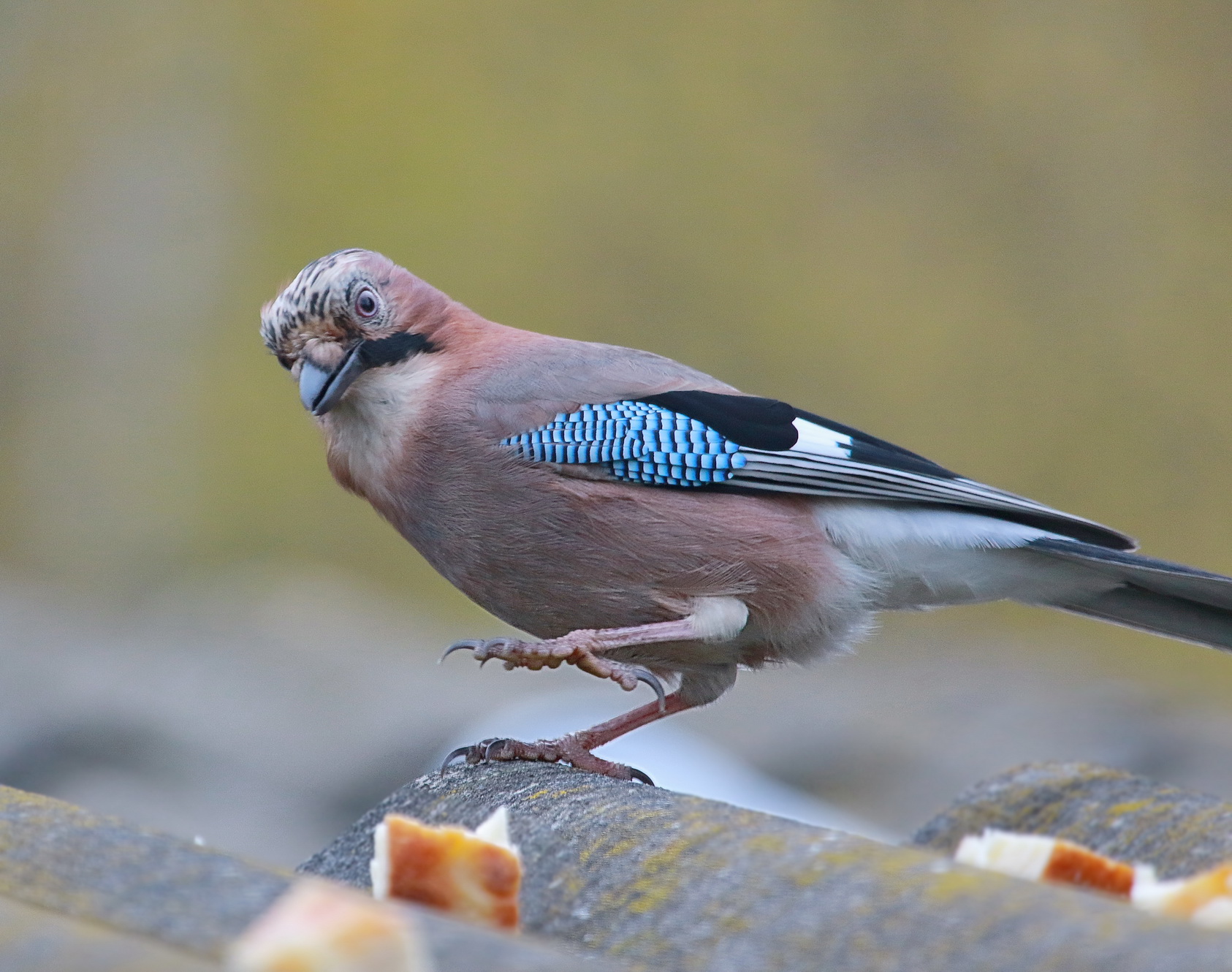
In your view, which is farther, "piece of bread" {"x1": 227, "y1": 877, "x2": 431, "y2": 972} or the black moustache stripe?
the black moustache stripe

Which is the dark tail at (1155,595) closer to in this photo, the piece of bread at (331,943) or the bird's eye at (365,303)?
the bird's eye at (365,303)

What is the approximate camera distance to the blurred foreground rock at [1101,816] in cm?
219

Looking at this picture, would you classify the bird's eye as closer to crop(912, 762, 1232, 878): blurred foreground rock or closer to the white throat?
the white throat

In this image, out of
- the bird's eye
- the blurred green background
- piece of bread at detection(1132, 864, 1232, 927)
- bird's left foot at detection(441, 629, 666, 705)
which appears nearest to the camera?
piece of bread at detection(1132, 864, 1232, 927)

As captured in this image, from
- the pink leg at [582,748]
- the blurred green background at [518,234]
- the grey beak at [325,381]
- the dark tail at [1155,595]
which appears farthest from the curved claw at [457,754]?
the blurred green background at [518,234]

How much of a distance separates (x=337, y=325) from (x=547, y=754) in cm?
94

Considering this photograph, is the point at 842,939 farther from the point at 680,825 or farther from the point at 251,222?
the point at 251,222

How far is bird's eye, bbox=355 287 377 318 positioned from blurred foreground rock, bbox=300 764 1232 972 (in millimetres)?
1266

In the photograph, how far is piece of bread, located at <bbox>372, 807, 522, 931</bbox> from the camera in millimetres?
1638

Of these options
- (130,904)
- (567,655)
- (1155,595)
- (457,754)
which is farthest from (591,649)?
(130,904)

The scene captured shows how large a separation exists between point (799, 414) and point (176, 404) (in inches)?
336

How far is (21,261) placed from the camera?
11328 millimetres

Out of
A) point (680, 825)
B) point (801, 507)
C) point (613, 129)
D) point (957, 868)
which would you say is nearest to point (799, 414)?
point (801, 507)

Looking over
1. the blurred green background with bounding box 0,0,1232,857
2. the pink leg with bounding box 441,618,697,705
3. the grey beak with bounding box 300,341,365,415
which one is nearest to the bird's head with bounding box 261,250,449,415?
the grey beak with bounding box 300,341,365,415
